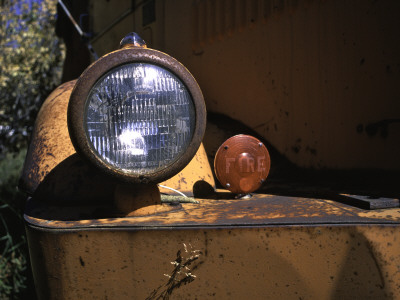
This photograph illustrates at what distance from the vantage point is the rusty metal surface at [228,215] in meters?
0.81

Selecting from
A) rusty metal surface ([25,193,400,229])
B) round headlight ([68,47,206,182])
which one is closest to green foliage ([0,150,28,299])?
rusty metal surface ([25,193,400,229])

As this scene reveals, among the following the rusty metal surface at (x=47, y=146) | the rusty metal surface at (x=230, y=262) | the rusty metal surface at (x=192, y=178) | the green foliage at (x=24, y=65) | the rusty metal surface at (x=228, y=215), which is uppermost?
the green foliage at (x=24, y=65)

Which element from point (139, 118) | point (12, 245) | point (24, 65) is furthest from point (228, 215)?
point (24, 65)

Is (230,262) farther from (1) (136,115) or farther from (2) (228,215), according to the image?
(1) (136,115)

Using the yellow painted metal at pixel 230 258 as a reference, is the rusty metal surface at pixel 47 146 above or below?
above

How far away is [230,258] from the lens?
80 cm

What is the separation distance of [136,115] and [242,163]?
0.34 meters

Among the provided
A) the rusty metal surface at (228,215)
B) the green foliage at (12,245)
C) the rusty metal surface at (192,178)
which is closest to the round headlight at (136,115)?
the rusty metal surface at (228,215)

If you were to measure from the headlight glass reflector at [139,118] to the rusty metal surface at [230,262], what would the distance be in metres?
0.16

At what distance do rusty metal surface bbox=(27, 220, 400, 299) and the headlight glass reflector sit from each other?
16 centimetres

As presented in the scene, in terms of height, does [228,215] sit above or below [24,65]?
below

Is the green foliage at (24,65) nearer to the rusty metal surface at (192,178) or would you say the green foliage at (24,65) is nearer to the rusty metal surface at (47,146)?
the rusty metal surface at (47,146)

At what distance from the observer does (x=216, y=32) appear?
1668 millimetres

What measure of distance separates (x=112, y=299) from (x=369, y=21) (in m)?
1.06
